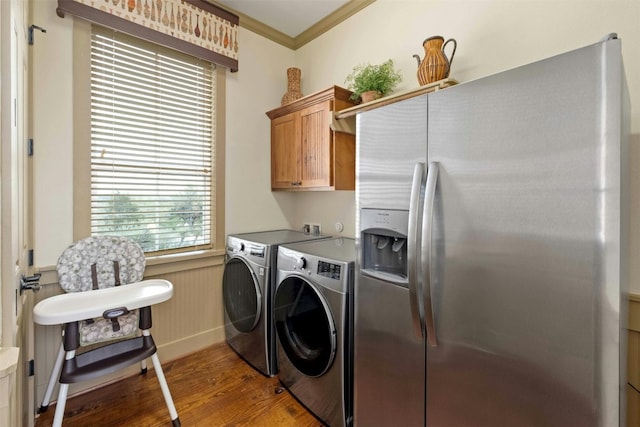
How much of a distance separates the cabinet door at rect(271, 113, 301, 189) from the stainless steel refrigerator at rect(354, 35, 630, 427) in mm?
1253

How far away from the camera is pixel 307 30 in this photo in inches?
110

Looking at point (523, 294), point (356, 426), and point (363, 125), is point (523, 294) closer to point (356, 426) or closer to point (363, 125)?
point (363, 125)

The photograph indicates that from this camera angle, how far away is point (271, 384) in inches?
80.7

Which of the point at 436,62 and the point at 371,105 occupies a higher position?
the point at 436,62

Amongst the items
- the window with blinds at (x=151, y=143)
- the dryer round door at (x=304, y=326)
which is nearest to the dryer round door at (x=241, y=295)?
the dryer round door at (x=304, y=326)

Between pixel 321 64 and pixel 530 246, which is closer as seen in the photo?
pixel 530 246

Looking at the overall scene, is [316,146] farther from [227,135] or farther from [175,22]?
[175,22]

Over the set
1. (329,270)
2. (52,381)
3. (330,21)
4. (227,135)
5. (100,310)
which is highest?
(330,21)

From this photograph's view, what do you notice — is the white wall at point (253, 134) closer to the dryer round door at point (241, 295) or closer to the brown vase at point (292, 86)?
the brown vase at point (292, 86)

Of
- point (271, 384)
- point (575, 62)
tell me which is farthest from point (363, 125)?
point (271, 384)

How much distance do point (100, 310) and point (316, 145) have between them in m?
1.70

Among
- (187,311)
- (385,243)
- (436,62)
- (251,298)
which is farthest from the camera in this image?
(187,311)

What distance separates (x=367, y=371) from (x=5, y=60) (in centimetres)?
180

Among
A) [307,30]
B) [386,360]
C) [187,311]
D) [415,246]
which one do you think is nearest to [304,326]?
[386,360]
